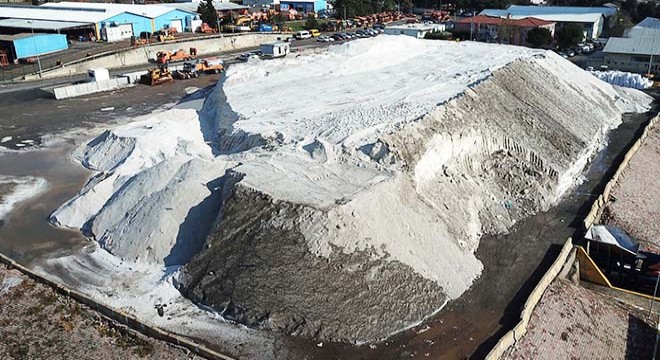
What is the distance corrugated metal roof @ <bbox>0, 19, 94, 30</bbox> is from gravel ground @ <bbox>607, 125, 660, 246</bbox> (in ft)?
132

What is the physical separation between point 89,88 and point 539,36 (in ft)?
107

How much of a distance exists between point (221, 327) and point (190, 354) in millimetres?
955

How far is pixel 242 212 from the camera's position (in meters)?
14.6

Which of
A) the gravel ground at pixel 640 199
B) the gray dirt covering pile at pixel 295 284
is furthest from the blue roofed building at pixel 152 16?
the gravel ground at pixel 640 199

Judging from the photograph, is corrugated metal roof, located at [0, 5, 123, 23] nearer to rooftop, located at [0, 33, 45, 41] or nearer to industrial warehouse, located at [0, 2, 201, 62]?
industrial warehouse, located at [0, 2, 201, 62]

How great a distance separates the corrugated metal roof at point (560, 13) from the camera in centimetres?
4856

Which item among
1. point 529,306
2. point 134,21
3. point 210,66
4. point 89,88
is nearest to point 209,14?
point 134,21

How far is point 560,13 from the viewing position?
2031 inches

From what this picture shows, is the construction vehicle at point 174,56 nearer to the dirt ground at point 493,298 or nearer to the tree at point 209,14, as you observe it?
the tree at point 209,14

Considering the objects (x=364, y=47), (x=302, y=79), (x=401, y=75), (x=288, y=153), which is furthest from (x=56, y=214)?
(x=364, y=47)

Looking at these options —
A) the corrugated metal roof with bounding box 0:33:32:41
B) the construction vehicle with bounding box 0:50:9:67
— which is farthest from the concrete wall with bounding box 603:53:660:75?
the construction vehicle with bounding box 0:50:9:67

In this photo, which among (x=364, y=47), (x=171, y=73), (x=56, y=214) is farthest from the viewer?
(x=171, y=73)

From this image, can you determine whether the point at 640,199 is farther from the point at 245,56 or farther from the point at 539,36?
the point at 245,56

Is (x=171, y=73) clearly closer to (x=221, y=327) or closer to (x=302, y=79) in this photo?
(x=302, y=79)
